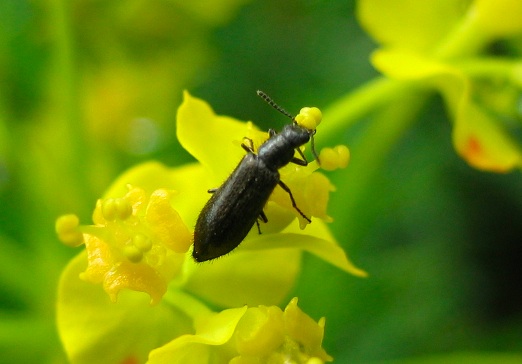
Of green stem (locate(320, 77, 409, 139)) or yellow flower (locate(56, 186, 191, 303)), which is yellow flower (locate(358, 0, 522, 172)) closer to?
green stem (locate(320, 77, 409, 139))

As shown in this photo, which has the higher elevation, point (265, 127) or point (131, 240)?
point (131, 240)

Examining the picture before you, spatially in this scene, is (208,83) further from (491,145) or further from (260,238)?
(260,238)

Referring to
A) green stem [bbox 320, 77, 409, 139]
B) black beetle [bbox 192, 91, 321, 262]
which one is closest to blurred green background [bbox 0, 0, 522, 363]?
green stem [bbox 320, 77, 409, 139]

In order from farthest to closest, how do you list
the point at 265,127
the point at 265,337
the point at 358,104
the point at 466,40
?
1. the point at 265,127
2. the point at 466,40
3. the point at 358,104
4. the point at 265,337

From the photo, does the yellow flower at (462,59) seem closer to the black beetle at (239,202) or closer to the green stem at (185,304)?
the black beetle at (239,202)

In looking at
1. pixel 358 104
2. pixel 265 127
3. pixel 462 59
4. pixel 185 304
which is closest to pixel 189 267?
pixel 185 304

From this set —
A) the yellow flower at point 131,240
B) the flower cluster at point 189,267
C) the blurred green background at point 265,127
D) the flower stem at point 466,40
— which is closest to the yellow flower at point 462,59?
the flower stem at point 466,40

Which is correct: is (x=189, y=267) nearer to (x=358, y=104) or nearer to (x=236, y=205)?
(x=236, y=205)
